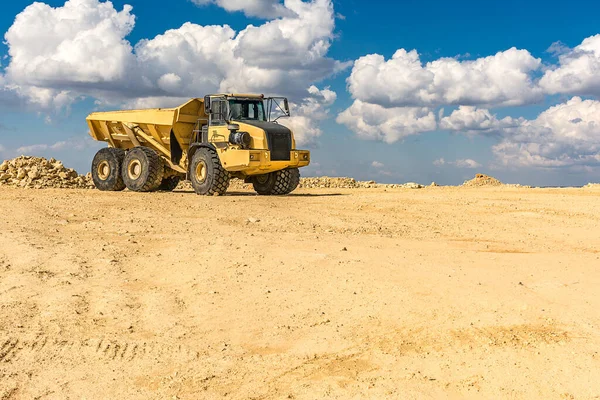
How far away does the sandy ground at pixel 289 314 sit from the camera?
5285mm

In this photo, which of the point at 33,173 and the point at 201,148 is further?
the point at 33,173

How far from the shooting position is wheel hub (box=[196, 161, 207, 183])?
1786 centimetres

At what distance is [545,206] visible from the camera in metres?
16.6

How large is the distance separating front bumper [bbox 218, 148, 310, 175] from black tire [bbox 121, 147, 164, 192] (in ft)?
→ 9.14

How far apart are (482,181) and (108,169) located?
57.2 ft

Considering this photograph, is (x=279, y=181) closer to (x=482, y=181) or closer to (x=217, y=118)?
(x=217, y=118)

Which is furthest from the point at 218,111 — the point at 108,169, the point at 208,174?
the point at 108,169

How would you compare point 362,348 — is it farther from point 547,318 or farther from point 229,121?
point 229,121

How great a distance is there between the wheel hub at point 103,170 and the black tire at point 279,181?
17.2 ft

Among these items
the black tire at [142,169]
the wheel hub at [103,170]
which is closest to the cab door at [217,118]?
the black tire at [142,169]

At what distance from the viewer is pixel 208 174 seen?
17531 mm

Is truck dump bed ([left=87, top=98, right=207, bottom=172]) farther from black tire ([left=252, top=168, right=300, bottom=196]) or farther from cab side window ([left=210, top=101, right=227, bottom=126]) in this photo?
black tire ([left=252, top=168, right=300, bottom=196])

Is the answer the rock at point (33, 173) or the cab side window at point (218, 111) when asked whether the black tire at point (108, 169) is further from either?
the cab side window at point (218, 111)

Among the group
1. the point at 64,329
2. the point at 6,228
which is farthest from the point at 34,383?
the point at 6,228
